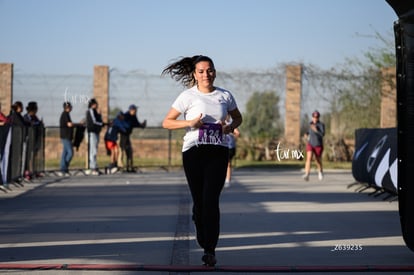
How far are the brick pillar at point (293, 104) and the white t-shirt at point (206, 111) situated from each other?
23.4m

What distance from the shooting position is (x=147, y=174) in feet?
87.7

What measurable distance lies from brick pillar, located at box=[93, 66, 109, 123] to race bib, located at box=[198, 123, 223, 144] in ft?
75.7

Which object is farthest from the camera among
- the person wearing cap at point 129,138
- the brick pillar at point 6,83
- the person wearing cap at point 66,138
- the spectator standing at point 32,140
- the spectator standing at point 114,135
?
the brick pillar at point 6,83

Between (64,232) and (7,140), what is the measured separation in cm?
630

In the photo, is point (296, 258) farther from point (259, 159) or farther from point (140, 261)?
point (259, 159)

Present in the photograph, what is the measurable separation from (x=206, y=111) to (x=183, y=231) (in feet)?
10.1

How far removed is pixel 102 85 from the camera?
31.9 meters

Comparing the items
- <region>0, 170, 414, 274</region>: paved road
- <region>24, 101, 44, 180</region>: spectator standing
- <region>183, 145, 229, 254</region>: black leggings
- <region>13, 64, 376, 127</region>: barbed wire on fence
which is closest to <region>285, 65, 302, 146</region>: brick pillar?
<region>13, 64, 376, 127</region>: barbed wire on fence

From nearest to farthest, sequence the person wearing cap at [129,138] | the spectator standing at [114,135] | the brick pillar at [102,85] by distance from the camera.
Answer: the spectator standing at [114,135], the person wearing cap at [129,138], the brick pillar at [102,85]

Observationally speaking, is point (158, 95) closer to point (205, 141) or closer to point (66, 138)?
point (66, 138)

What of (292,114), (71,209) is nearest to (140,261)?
(71,209)

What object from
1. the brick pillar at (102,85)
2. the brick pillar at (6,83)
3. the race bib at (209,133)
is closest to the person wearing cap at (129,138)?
the brick pillar at (102,85)

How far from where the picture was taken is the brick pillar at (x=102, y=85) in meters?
31.8

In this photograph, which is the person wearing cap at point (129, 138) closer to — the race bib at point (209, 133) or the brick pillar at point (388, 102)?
the brick pillar at point (388, 102)
